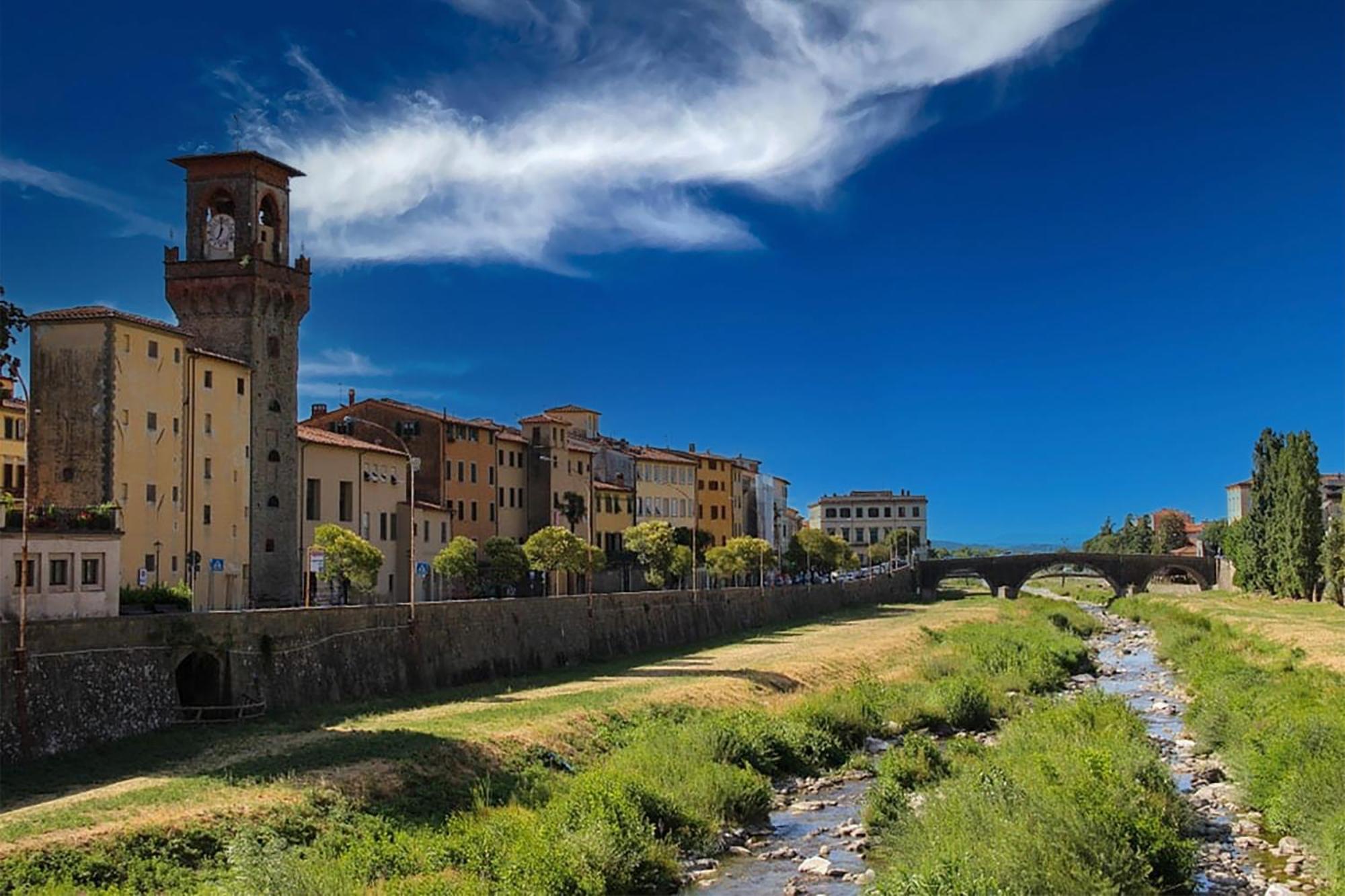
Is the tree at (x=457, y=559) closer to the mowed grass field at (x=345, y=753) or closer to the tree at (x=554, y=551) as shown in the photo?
the tree at (x=554, y=551)

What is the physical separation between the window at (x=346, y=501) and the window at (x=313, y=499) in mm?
1561

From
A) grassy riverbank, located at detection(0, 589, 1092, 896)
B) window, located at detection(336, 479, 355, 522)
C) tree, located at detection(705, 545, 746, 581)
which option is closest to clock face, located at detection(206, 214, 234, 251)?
window, located at detection(336, 479, 355, 522)

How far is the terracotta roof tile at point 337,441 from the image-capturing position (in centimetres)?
7056

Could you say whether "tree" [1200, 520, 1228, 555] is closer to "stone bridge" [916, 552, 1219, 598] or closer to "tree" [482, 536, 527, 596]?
"stone bridge" [916, 552, 1219, 598]

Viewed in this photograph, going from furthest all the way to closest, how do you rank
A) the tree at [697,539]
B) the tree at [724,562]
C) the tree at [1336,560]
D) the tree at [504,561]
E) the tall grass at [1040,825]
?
1. the tree at [697,539]
2. the tree at [724,562]
3. the tree at [1336,560]
4. the tree at [504,561]
5. the tall grass at [1040,825]

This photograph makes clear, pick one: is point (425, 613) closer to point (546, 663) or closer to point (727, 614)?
point (546, 663)

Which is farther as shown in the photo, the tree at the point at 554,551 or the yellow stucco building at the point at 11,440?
the tree at the point at 554,551

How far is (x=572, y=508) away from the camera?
9800cm

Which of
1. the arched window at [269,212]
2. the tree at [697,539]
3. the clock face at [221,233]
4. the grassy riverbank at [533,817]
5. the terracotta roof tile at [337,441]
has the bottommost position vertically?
the grassy riverbank at [533,817]

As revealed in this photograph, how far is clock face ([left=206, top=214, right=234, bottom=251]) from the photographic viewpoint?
66.2 m

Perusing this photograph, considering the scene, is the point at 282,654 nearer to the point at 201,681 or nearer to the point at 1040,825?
the point at 201,681

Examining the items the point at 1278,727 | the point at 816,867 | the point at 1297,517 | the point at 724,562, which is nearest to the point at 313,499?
the point at 724,562

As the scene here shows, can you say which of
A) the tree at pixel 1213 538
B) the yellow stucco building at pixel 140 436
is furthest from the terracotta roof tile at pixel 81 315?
the tree at pixel 1213 538

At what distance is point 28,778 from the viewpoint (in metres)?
28.6
